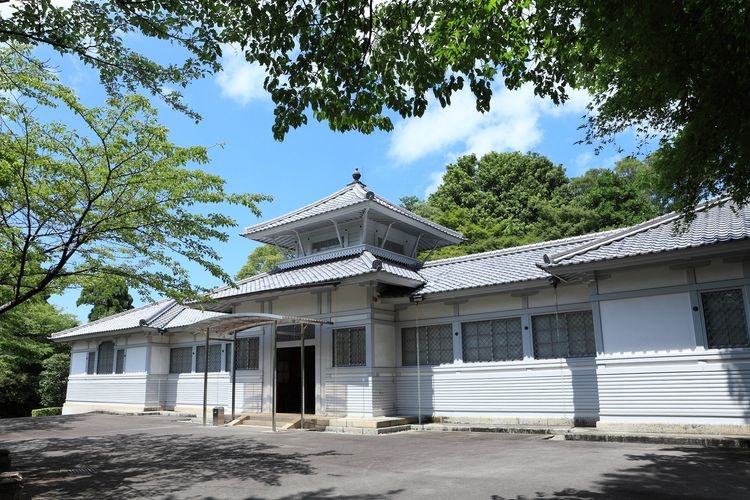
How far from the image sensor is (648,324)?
36.9 ft

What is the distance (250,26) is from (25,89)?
14.6ft

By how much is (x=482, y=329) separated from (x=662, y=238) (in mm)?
5021

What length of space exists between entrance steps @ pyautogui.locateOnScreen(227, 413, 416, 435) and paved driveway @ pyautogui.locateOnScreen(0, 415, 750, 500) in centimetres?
93

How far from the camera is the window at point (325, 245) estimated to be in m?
17.7

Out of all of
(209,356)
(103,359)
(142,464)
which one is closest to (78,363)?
(103,359)

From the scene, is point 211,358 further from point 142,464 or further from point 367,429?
point 142,464

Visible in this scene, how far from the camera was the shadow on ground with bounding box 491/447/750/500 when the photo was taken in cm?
617

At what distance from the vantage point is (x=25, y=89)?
A: 7773 mm

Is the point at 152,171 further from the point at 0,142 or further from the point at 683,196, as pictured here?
the point at 683,196

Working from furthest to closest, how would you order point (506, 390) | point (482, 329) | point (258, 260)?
point (258, 260), point (482, 329), point (506, 390)

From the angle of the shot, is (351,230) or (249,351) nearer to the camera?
(351,230)

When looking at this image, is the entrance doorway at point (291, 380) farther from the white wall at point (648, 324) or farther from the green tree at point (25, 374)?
the green tree at point (25, 374)

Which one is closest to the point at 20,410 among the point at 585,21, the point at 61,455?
the point at 61,455

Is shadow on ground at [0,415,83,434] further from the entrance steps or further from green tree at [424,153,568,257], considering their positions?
green tree at [424,153,568,257]
